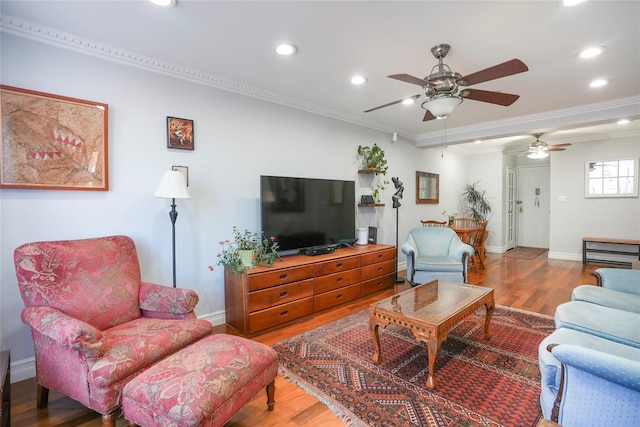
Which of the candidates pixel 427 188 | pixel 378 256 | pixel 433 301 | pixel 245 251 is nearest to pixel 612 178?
pixel 427 188

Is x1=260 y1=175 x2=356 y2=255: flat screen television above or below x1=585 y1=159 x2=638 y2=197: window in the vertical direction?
below

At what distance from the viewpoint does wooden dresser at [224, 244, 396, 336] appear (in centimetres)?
286

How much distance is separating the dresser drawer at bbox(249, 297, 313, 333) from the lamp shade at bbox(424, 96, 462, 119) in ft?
7.26

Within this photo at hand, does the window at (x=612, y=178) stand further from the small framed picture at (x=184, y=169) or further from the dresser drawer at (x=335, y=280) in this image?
the small framed picture at (x=184, y=169)

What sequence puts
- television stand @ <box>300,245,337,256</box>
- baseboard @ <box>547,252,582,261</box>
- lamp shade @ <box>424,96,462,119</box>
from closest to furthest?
lamp shade @ <box>424,96,462,119</box> → television stand @ <box>300,245,337,256</box> → baseboard @ <box>547,252,582,261</box>

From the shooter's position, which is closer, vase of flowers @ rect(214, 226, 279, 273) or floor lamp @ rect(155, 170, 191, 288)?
floor lamp @ rect(155, 170, 191, 288)

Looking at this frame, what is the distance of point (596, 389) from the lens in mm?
1311

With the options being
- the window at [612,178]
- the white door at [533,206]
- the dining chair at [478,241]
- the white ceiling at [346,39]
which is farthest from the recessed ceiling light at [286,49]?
the white door at [533,206]

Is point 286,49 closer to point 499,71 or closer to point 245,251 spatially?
point 499,71

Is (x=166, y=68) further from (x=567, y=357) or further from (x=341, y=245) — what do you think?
(x=567, y=357)

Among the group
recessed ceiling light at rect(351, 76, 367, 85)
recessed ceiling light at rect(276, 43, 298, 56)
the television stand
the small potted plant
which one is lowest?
the television stand

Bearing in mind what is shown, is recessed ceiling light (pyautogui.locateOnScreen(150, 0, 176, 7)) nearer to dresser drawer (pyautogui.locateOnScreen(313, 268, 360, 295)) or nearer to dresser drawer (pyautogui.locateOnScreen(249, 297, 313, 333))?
dresser drawer (pyautogui.locateOnScreen(249, 297, 313, 333))

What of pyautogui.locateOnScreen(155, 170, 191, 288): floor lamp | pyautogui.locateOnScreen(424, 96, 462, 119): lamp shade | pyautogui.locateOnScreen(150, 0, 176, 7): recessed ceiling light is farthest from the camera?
pyautogui.locateOnScreen(155, 170, 191, 288): floor lamp

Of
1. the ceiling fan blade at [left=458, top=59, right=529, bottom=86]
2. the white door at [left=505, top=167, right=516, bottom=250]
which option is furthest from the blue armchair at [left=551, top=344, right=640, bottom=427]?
the white door at [left=505, top=167, right=516, bottom=250]
